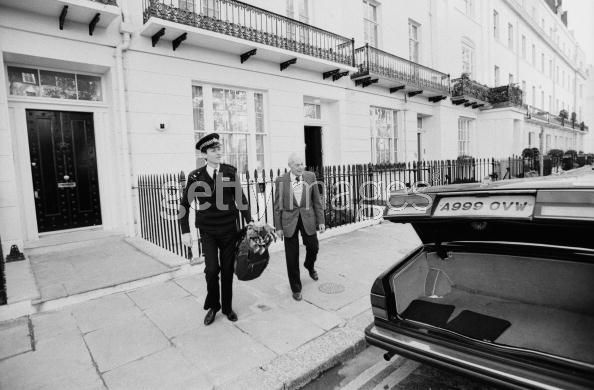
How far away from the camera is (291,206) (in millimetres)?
4254

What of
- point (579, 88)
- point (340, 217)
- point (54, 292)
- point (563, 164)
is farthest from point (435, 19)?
point (579, 88)

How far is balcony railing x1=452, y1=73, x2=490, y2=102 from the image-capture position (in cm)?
1725

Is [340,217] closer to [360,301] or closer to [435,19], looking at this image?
[360,301]

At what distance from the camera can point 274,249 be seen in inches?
251

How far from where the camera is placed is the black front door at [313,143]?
12078 millimetres

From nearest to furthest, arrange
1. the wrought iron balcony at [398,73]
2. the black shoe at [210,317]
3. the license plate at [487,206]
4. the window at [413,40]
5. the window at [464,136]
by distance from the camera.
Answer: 1. the license plate at [487,206]
2. the black shoe at [210,317]
3. the wrought iron balcony at [398,73]
4. the window at [413,40]
5. the window at [464,136]

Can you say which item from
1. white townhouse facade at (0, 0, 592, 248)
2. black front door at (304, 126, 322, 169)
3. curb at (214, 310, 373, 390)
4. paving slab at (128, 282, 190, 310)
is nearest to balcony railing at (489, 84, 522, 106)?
white townhouse facade at (0, 0, 592, 248)

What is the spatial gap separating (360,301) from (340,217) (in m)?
4.11

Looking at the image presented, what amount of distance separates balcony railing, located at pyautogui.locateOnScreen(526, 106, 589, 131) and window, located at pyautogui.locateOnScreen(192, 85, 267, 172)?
2211cm

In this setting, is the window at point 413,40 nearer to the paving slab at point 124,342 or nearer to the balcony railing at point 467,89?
the balcony railing at point 467,89

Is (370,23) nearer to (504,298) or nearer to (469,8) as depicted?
(469,8)

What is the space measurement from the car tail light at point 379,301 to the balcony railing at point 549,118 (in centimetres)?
2664

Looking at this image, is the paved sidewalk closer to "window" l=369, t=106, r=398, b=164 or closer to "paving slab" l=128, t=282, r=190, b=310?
"paving slab" l=128, t=282, r=190, b=310

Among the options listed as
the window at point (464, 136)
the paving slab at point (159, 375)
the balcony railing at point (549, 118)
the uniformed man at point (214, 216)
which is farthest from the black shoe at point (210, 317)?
the balcony railing at point (549, 118)
